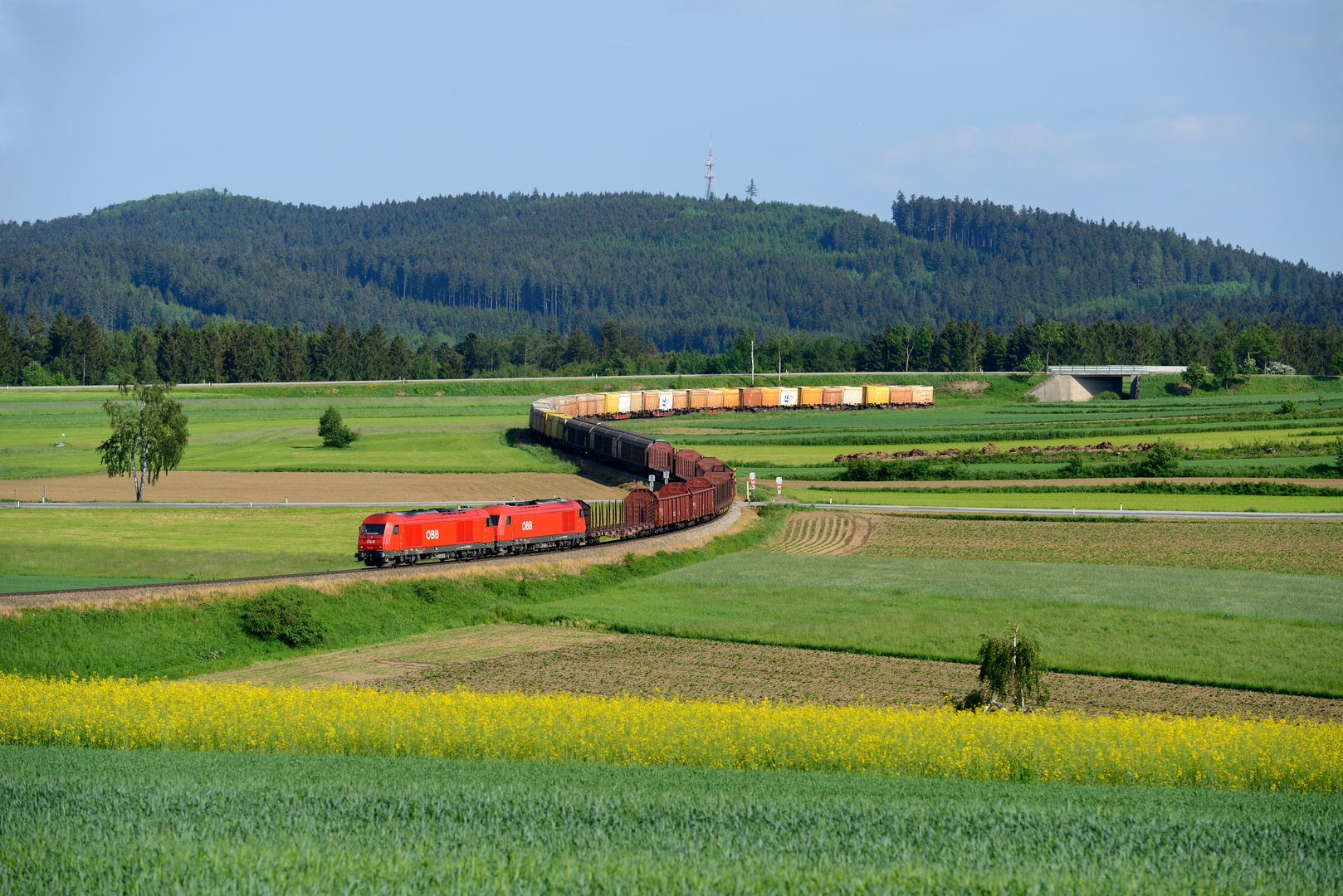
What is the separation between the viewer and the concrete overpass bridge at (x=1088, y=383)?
17088 centimetres

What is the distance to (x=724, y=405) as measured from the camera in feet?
470

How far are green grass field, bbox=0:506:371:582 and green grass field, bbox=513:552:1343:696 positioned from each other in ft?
45.9

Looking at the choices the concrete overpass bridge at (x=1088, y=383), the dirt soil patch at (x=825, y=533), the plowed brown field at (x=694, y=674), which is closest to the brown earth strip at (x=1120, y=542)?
the dirt soil patch at (x=825, y=533)

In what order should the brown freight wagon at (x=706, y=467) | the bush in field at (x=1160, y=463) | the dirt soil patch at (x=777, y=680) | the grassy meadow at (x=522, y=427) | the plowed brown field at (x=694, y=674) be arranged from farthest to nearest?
1. the grassy meadow at (x=522, y=427)
2. the bush in field at (x=1160, y=463)
3. the brown freight wagon at (x=706, y=467)
4. the plowed brown field at (x=694, y=674)
5. the dirt soil patch at (x=777, y=680)

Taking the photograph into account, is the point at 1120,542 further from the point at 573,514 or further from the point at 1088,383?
the point at 1088,383

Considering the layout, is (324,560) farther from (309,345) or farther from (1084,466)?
(309,345)

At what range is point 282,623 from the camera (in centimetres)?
3522

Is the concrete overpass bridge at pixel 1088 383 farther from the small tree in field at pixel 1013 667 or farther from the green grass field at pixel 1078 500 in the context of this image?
the small tree in field at pixel 1013 667

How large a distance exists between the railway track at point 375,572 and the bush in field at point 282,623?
1.82m

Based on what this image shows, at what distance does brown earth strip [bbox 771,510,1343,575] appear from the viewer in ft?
162

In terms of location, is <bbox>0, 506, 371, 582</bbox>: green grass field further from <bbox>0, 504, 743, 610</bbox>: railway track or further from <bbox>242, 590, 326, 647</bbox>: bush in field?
<bbox>242, 590, 326, 647</bbox>: bush in field

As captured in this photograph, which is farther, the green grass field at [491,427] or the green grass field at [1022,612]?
the green grass field at [491,427]

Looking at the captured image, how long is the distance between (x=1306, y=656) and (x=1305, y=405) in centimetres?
12294

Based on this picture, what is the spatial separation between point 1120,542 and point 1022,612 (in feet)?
61.9
